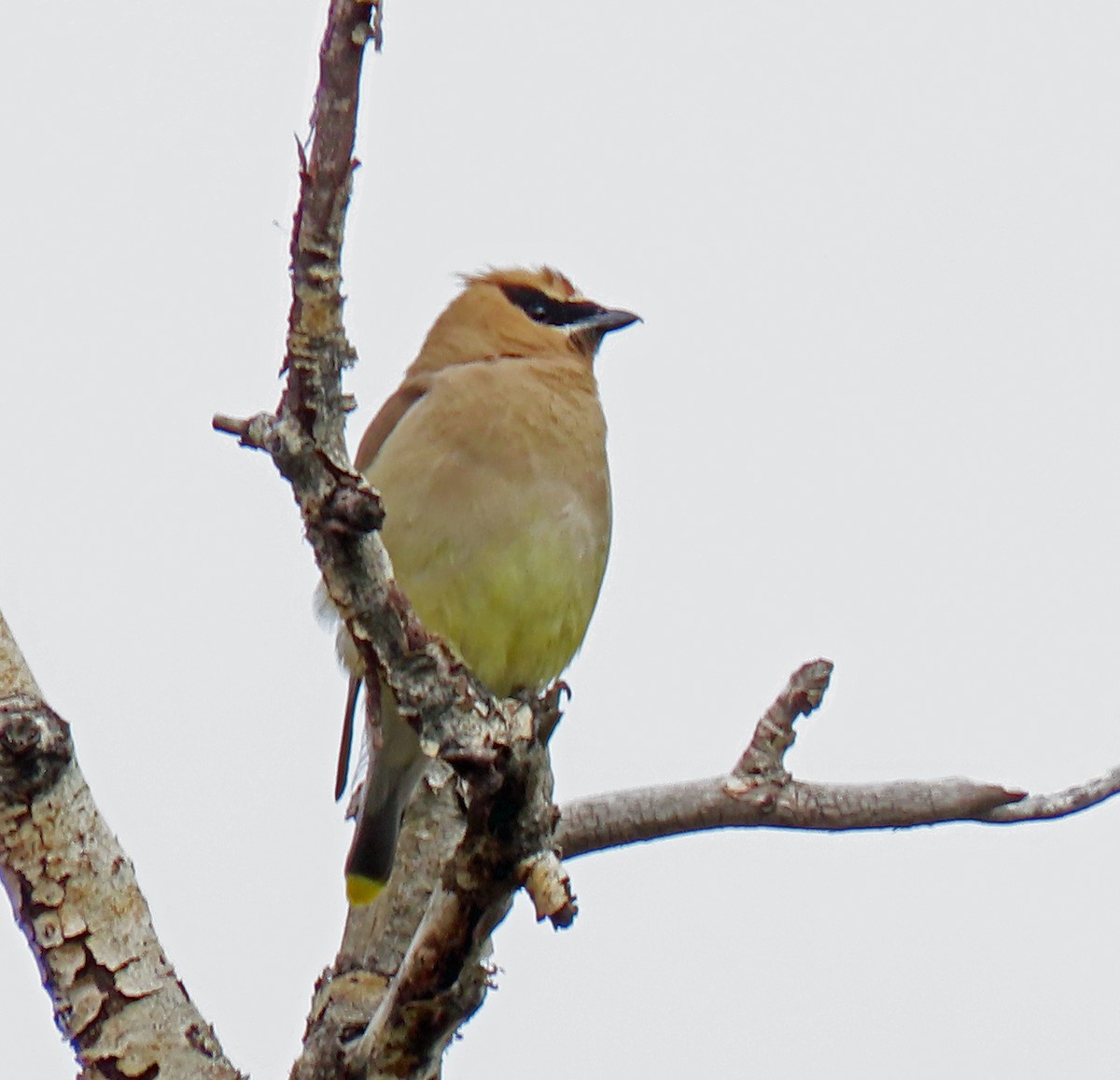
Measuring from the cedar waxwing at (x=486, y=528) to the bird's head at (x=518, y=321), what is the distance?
20cm

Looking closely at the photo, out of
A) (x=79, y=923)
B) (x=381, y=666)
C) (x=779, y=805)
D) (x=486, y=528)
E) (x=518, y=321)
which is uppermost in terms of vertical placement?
(x=518, y=321)

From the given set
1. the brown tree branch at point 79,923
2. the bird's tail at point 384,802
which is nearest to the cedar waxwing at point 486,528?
the bird's tail at point 384,802

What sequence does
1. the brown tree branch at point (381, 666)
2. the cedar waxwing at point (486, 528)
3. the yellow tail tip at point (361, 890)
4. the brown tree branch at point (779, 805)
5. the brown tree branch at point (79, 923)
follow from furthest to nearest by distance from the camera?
the cedar waxwing at point (486, 528)
the yellow tail tip at point (361, 890)
the brown tree branch at point (779, 805)
the brown tree branch at point (79, 923)
the brown tree branch at point (381, 666)

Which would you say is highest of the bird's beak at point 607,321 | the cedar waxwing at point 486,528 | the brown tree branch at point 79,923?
the bird's beak at point 607,321

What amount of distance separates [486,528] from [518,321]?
99cm

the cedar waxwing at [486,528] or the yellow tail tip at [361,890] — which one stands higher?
the cedar waxwing at [486,528]

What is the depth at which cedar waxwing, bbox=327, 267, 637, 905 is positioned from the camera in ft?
14.6

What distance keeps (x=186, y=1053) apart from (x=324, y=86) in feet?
5.40

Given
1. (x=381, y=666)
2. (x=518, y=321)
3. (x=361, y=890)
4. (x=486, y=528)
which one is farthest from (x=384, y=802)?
(x=381, y=666)

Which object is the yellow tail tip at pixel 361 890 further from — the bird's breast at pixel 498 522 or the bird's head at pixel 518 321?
the bird's head at pixel 518 321

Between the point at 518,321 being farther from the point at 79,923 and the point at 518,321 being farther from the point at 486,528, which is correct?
the point at 79,923

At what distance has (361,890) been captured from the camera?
419cm

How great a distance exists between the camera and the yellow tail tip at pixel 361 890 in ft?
13.6

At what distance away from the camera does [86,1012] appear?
3.03 meters
